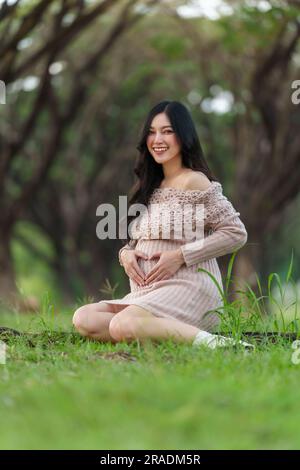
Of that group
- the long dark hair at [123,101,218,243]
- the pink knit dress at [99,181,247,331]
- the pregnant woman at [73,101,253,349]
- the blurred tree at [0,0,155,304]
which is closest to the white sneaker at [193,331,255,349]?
the pregnant woman at [73,101,253,349]

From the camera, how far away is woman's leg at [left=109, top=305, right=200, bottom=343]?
499 cm

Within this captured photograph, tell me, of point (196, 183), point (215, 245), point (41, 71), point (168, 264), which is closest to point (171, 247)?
point (168, 264)

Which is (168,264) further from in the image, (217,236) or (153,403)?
(153,403)

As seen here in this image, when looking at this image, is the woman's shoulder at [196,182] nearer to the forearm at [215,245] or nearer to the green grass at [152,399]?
the forearm at [215,245]

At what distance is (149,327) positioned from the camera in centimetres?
500

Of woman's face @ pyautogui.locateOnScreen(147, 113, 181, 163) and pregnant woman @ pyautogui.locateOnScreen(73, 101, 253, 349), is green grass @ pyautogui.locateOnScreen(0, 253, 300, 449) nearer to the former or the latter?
pregnant woman @ pyautogui.locateOnScreen(73, 101, 253, 349)

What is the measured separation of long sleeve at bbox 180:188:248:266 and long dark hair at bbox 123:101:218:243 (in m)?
0.27

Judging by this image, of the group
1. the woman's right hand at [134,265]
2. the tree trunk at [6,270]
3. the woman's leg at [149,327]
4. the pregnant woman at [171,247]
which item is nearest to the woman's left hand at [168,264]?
the pregnant woman at [171,247]

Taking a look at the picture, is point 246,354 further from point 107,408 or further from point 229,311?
point 107,408

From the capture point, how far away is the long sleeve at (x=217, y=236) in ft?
17.2

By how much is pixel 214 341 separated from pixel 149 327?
37 centimetres

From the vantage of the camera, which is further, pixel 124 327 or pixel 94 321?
pixel 94 321

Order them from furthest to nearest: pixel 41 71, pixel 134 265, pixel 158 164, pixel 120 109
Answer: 1. pixel 120 109
2. pixel 41 71
3. pixel 158 164
4. pixel 134 265

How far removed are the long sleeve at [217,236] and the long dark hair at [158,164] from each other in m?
0.27
